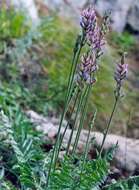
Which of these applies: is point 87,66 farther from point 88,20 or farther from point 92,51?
point 88,20

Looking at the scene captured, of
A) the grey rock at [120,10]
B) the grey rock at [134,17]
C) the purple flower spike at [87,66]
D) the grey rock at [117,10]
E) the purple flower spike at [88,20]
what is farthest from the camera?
the grey rock at [134,17]

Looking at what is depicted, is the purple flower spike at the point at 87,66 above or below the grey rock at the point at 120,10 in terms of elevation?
below

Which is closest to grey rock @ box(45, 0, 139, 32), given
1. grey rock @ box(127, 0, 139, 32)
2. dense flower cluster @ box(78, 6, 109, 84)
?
grey rock @ box(127, 0, 139, 32)

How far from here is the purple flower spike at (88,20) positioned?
2.44 meters

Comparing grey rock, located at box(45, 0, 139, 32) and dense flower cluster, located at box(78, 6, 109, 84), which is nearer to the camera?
dense flower cluster, located at box(78, 6, 109, 84)

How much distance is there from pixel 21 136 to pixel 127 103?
3.46m

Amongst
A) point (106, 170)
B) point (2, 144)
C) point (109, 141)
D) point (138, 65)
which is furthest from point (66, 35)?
point (106, 170)

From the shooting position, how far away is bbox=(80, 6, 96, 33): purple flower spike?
2.44 metres

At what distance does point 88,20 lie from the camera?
2.45 m

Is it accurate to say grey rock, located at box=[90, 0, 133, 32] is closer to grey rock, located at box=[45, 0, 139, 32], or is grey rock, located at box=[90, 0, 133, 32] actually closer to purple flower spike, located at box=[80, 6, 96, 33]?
grey rock, located at box=[45, 0, 139, 32]

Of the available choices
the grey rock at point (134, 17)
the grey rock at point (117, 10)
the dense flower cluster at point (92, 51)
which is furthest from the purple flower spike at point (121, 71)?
the grey rock at point (134, 17)

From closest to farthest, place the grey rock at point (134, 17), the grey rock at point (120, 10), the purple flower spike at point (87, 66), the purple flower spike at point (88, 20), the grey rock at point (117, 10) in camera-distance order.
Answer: the purple flower spike at point (88, 20) < the purple flower spike at point (87, 66) < the grey rock at point (120, 10) < the grey rock at point (117, 10) < the grey rock at point (134, 17)

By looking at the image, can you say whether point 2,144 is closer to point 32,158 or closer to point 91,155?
point 32,158

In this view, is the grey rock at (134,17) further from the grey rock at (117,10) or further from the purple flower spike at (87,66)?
the purple flower spike at (87,66)
